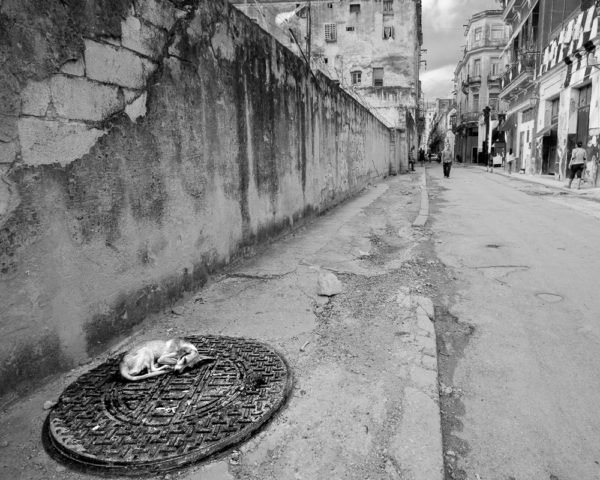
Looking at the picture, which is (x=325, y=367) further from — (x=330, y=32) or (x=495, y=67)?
(x=495, y=67)

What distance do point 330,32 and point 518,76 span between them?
2108 centimetres

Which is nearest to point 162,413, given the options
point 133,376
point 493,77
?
point 133,376

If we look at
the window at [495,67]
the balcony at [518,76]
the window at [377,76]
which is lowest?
the balcony at [518,76]

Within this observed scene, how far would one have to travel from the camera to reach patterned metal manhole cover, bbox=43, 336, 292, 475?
1.90 meters

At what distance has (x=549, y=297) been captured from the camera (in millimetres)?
4176

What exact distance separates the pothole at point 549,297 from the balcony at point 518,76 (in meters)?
23.0

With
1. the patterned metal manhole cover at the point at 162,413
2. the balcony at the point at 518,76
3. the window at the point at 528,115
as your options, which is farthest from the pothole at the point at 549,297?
the window at the point at 528,115

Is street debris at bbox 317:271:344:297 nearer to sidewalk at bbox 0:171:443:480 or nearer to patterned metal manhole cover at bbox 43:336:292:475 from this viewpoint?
sidewalk at bbox 0:171:443:480

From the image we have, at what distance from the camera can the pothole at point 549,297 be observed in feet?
13.4

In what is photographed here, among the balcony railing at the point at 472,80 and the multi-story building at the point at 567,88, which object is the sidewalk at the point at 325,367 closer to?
the multi-story building at the point at 567,88

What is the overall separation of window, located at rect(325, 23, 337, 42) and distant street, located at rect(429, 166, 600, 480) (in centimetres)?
3899

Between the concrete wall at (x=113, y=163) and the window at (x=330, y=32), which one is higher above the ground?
the window at (x=330, y=32)

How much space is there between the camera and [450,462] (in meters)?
2.04

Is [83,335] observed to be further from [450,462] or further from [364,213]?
[364,213]
